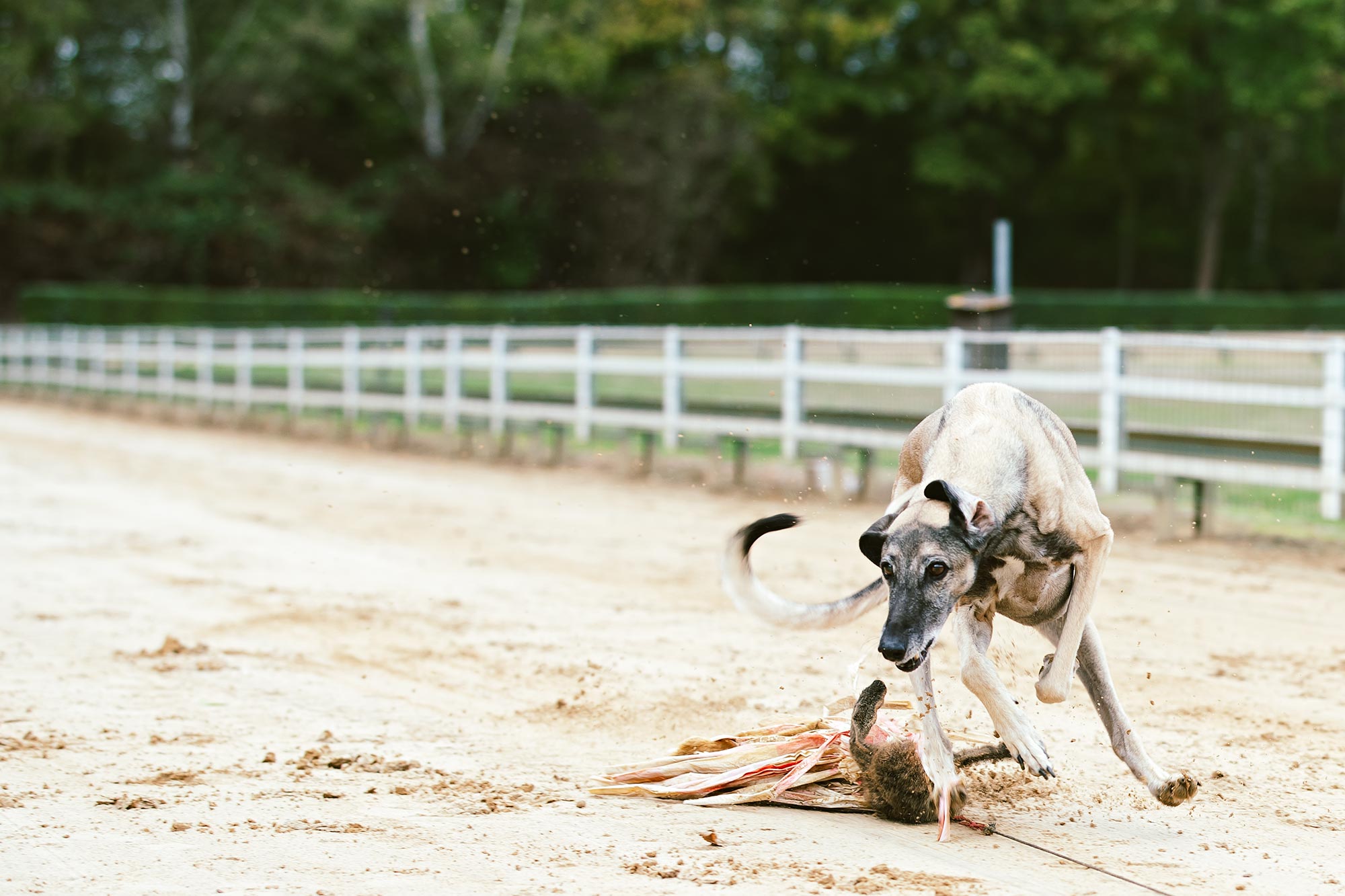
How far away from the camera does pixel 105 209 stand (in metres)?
41.8

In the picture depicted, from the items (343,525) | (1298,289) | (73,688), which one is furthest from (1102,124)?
(73,688)

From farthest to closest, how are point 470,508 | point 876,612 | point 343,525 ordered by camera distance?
point 470,508
point 343,525
point 876,612

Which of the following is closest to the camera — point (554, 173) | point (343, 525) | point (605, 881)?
point (605, 881)

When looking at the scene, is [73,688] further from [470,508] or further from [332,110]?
[332,110]

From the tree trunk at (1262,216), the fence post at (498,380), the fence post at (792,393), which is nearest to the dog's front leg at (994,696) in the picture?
the fence post at (792,393)

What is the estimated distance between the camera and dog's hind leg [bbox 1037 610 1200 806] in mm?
4113

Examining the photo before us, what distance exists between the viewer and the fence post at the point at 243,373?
20833 millimetres

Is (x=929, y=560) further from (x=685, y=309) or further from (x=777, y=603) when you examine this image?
(x=685, y=309)

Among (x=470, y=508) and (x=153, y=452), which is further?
(x=153, y=452)

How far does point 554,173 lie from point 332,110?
9.16 meters

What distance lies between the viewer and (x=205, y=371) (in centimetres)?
2203

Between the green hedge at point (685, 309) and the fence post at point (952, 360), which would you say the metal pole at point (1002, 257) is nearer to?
the fence post at point (952, 360)

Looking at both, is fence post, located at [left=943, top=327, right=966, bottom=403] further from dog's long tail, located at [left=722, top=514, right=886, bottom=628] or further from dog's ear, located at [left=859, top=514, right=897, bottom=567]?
dog's ear, located at [left=859, top=514, right=897, bottom=567]

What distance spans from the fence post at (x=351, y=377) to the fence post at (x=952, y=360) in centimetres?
859
